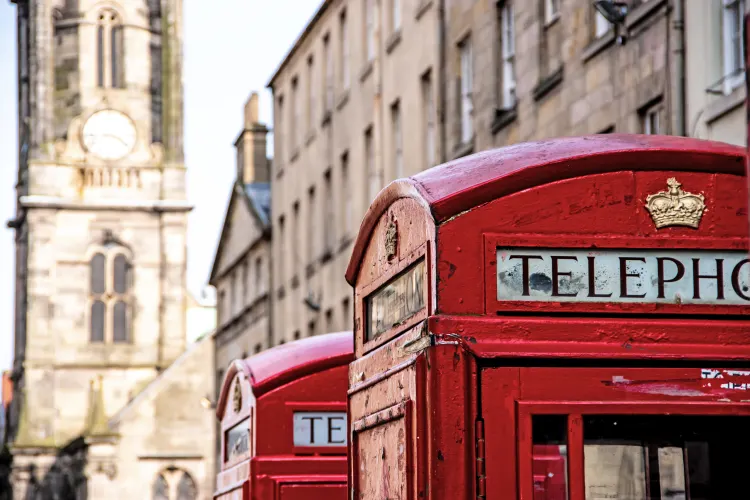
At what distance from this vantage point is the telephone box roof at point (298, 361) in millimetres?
9781

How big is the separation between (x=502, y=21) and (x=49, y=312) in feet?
153

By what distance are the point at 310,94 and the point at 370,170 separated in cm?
729

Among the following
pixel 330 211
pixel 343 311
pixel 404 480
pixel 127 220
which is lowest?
pixel 404 480

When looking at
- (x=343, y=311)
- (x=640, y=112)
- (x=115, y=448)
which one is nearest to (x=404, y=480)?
(x=640, y=112)

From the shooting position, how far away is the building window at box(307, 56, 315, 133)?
40281 mm

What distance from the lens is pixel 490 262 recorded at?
5.71 m

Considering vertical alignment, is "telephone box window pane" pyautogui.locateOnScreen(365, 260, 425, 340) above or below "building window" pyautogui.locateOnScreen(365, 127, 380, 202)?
below

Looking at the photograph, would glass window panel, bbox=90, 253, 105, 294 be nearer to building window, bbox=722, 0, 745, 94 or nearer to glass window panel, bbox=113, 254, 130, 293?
glass window panel, bbox=113, 254, 130, 293

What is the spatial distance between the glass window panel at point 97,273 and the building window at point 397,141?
39094 millimetres

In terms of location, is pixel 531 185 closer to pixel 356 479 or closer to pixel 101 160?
pixel 356 479

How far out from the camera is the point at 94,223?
69.8 metres

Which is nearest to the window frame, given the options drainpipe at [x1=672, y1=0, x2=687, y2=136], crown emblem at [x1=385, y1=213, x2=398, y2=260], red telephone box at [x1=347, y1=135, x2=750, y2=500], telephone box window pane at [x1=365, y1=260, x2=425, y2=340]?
drainpipe at [x1=672, y1=0, x2=687, y2=136]

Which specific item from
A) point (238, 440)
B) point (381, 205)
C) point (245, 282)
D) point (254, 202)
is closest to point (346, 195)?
point (254, 202)

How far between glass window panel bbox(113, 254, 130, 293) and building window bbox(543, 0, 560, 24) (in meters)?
48.6
